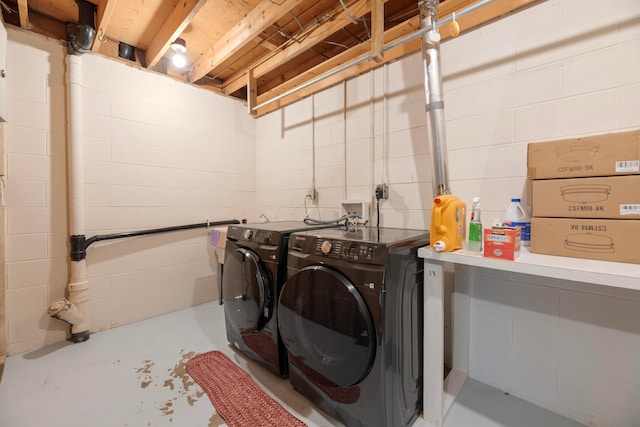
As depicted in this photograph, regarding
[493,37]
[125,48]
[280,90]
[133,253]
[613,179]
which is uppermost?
[125,48]

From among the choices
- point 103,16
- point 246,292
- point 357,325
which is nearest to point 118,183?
point 103,16

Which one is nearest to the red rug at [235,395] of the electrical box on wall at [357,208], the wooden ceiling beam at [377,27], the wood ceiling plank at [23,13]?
the electrical box on wall at [357,208]

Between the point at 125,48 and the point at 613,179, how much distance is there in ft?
11.6

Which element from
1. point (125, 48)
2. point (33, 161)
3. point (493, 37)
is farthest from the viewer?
point (125, 48)

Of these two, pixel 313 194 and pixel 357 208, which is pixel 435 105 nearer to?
pixel 357 208

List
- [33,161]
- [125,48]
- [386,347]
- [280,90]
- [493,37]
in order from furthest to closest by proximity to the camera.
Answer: [280,90], [125,48], [33,161], [493,37], [386,347]

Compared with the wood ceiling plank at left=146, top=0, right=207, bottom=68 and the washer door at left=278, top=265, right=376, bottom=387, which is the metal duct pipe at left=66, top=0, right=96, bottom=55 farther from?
the washer door at left=278, top=265, right=376, bottom=387

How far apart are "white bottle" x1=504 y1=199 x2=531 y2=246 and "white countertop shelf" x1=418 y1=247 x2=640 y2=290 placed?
191 mm

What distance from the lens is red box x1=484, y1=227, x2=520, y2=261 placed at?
1.03 metres

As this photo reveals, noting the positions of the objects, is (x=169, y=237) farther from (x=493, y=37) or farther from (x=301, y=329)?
(x=493, y=37)

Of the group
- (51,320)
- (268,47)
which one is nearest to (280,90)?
(268,47)

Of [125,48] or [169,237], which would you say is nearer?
[125,48]

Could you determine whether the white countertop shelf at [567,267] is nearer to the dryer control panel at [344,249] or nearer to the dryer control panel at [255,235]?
the dryer control panel at [344,249]

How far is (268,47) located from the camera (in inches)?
98.2
